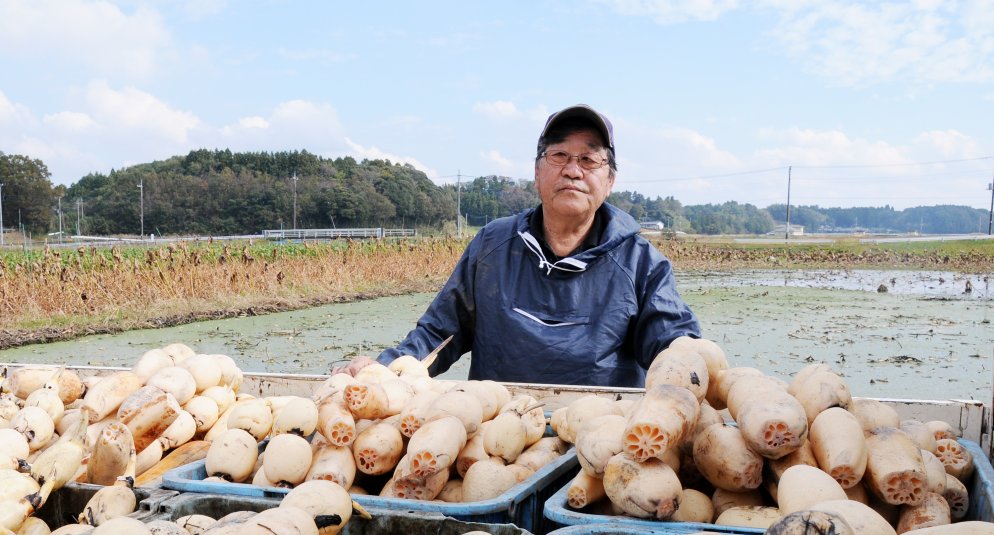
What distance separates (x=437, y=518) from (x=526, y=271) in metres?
1.89

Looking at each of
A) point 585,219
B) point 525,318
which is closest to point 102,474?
point 525,318

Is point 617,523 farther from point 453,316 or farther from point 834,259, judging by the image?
point 834,259

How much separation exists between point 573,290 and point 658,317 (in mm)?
364

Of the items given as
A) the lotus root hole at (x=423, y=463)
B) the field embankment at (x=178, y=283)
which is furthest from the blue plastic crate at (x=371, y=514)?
the field embankment at (x=178, y=283)

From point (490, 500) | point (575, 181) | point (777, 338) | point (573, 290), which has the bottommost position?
point (777, 338)

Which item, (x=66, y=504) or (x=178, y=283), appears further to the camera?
(x=178, y=283)

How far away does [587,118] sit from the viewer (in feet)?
9.73

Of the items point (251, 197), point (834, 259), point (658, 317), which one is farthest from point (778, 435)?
point (251, 197)

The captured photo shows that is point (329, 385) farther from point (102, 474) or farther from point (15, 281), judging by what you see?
point (15, 281)

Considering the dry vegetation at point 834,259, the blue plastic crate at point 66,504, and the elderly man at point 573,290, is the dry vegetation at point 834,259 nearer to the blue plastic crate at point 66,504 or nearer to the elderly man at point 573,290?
the elderly man at point 573,290

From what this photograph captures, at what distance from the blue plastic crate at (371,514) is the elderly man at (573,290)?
1.41m

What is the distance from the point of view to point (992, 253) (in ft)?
91.9

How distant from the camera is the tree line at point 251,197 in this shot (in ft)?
168

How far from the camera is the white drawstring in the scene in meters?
3.00
